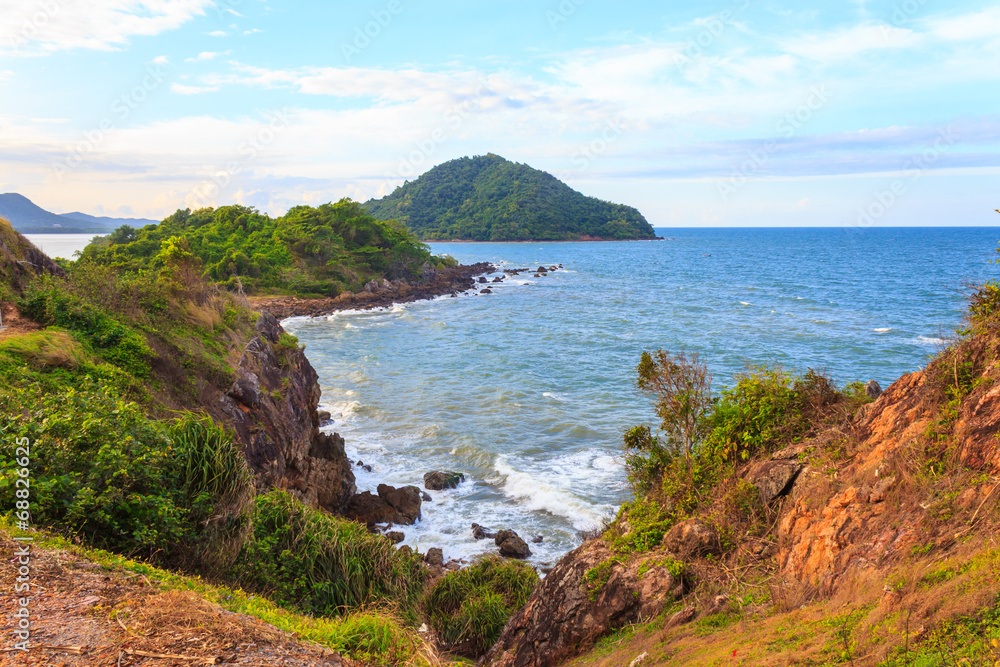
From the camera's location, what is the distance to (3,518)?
545 centimetres

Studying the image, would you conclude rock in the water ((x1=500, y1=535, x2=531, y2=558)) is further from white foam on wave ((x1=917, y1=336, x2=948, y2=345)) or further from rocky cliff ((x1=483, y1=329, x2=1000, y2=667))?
white foam on wave ((x1=917, y1=336, x2=948, y2=345))

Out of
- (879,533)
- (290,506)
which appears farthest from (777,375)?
(290,506)

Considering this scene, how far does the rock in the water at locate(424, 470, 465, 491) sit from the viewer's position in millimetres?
17359

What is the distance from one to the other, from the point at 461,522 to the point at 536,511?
7.07 feet

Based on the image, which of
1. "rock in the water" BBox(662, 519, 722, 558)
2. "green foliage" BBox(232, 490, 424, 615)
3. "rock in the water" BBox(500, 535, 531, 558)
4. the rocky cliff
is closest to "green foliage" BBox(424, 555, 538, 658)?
"green foliage" BBox(232, 490, 424, 615)

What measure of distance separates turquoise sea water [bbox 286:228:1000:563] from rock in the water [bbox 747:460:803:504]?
115 inches

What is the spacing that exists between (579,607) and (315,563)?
398 cm

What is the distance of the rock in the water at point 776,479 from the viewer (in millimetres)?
7484

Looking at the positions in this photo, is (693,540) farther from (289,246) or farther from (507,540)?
(289,246)

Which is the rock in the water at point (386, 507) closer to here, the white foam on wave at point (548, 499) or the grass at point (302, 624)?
the white foam on wave at point (548, 499)

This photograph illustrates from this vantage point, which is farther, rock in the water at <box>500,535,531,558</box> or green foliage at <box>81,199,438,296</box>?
green foliage at <box>81,199,438,296</box>

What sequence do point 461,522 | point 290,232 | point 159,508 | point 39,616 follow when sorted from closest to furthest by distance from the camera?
point 39,616
point 159,508
point 461,522
point 290,232

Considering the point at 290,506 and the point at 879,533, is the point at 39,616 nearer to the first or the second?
the point at 290,506

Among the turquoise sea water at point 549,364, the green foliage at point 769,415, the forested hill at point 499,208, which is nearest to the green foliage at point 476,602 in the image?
the turquoise sea water at point 549,364
